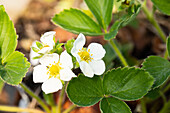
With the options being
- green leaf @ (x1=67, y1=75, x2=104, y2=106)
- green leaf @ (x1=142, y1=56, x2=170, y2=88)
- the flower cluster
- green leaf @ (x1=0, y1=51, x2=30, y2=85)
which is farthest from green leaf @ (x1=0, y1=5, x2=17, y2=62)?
green leaf @ (x1=142, y1=56, x2=170, y2=88)

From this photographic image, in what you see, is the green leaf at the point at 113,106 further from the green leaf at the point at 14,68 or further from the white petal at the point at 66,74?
the green leaf at the point at 14,68

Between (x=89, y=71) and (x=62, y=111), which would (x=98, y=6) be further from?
(x=62, y=111)

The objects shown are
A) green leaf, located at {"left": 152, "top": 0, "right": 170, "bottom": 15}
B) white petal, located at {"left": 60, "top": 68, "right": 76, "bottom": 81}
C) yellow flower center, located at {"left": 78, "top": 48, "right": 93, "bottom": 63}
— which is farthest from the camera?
green leaf, located at {"left": 152, "top": 0, "right": 170, "bottom": 15}

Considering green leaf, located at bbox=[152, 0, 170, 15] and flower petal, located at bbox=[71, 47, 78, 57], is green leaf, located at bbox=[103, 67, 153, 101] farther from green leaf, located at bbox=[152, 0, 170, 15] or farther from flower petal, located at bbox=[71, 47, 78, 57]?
green leaf, located at bbox=[152, 0, 170, 15]

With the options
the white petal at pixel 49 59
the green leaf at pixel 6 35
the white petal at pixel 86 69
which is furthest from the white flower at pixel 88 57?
the green leaf at pixel 6 35

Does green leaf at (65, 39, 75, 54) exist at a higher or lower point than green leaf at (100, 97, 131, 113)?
higher

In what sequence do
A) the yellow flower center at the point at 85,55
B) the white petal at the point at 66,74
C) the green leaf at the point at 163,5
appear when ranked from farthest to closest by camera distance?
the green leaf at the point at 163,5 → the yellow flower center at the point at 85,55 → the white petal at the point at 66,74

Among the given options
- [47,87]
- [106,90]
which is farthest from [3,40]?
[106,90]
